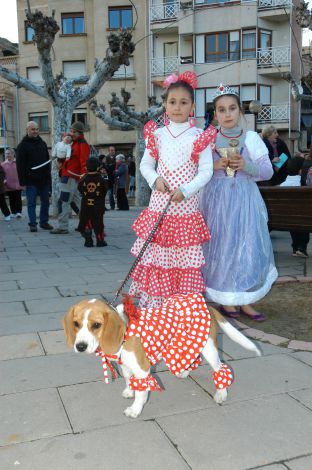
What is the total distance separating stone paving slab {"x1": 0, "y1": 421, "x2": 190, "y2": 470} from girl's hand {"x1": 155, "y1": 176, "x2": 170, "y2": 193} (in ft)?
5.41

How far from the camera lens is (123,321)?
2.41 meters

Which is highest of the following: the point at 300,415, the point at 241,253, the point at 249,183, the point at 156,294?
the point at 249,183

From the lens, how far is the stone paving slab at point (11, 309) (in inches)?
173

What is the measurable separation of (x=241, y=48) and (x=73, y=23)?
1164 centimetres

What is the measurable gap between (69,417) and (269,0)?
2968 centimetres

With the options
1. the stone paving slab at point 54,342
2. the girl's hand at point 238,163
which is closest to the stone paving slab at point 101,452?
the stone paving slab at point 54,342

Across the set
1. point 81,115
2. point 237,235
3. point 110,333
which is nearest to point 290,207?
point 237,235

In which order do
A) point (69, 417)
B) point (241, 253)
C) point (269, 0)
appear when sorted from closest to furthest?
point (69, 417) < point (241, 253) < point (269, 0)

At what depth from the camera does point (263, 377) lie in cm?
301

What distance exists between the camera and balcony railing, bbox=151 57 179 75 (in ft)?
97.1

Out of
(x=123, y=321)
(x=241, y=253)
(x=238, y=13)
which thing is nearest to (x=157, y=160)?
(x=241, y=253)

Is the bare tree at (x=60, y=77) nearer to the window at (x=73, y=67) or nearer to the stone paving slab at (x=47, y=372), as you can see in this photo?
the stone paving slab at (x=47, y=372)

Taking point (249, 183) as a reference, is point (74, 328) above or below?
below

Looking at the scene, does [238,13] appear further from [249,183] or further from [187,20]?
[249,183]
